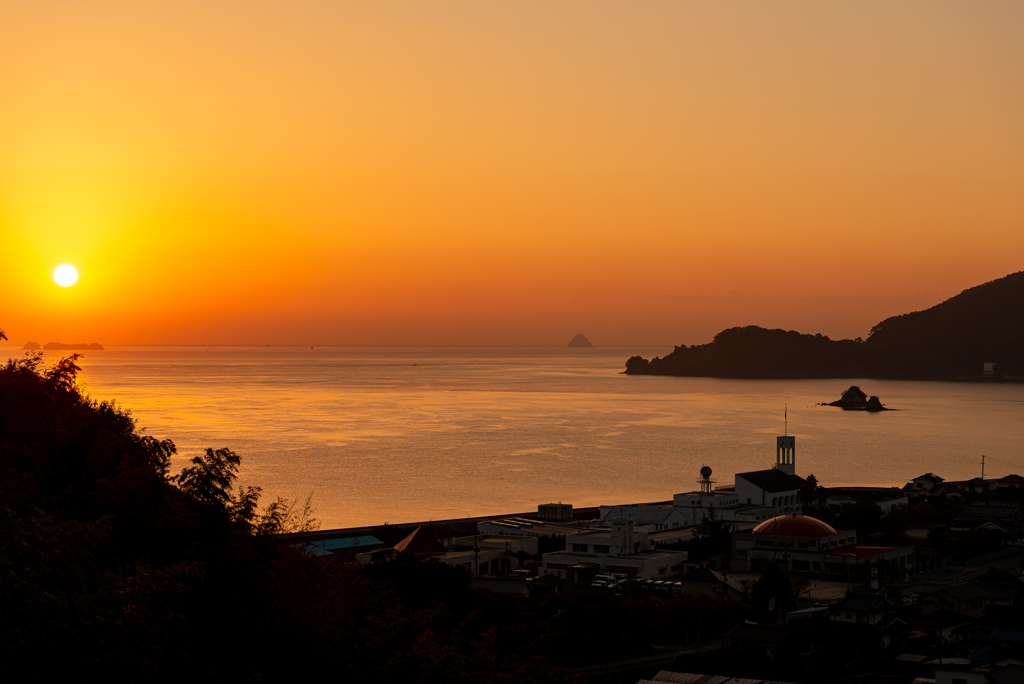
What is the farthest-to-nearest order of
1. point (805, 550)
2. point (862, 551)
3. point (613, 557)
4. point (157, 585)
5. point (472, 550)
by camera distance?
point (805, 550), point (862, 551), point (472, 550), point (613, 557), point (157, 585)

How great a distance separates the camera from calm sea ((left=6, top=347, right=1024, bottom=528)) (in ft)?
153

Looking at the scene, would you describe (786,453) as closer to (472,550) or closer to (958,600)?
(472,550)

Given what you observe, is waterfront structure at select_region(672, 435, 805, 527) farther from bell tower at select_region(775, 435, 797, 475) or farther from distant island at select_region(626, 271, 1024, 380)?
distant island at select_region(626, 271, 1024, 380)

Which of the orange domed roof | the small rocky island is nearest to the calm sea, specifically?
the small rocky island

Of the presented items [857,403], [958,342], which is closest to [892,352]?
[958,342]

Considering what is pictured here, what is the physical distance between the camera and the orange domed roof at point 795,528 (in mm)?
29953

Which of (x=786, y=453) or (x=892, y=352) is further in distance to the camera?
(x=892, y=352)

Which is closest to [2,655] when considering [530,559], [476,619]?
[476,619]

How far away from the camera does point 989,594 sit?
67.5 feet

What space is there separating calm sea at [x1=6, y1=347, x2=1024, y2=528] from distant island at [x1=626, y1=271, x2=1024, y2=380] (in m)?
53.8

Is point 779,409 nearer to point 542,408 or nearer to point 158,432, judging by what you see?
point 542,408

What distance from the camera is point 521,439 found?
219 feet

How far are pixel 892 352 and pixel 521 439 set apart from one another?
13758 centimetres

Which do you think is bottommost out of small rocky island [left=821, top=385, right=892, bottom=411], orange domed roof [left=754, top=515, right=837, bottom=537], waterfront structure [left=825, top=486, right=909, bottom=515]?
waterfront structure [left=825, top=486, right=909, bottom=515]
